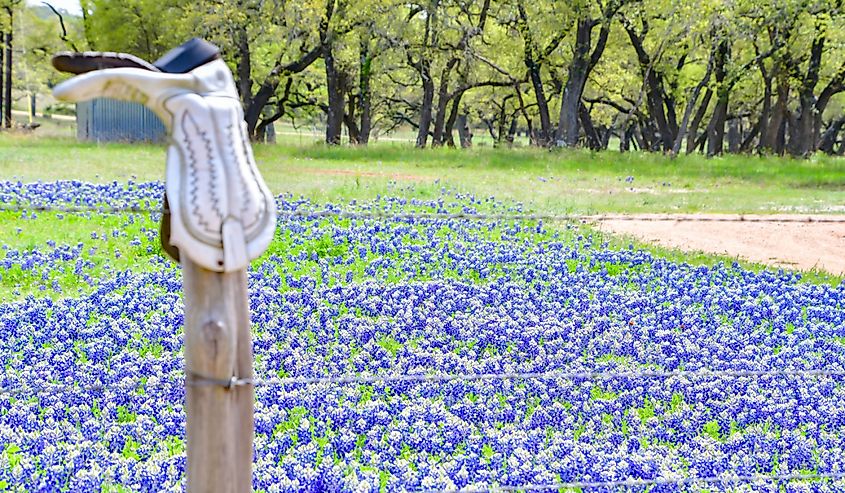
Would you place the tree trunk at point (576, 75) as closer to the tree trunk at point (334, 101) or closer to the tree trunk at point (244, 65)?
the tree trunk at point (334, 101)

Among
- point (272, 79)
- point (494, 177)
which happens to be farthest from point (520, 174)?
point (272, 79)

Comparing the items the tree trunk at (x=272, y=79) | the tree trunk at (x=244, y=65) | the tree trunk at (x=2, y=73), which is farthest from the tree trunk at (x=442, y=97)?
the tree trunk at (x=2, y=73)

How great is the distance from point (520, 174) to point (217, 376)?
1969cm

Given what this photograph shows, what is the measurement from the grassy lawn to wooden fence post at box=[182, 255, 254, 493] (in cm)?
1153

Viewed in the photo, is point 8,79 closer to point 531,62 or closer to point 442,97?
point 442,97

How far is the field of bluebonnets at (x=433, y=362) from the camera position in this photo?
13.7ft

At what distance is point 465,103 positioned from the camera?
52125 mm

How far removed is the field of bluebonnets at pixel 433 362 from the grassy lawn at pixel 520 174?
554cm

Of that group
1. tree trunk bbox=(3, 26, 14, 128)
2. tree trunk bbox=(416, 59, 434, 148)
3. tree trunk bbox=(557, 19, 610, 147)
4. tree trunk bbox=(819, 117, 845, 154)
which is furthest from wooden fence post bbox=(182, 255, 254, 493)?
tree trunk bbox=(819, 117, 845, 154)

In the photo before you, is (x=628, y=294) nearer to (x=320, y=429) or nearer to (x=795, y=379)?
(x=795, y=379)

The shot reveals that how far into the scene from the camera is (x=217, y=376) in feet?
7.63

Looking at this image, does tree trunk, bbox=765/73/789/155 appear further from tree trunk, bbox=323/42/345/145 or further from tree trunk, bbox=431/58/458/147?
tree trunk, bbox=323/42/345/145

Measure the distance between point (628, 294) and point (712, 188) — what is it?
42.4 ft

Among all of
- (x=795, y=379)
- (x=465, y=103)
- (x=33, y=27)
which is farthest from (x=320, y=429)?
(x=465, y=103)
